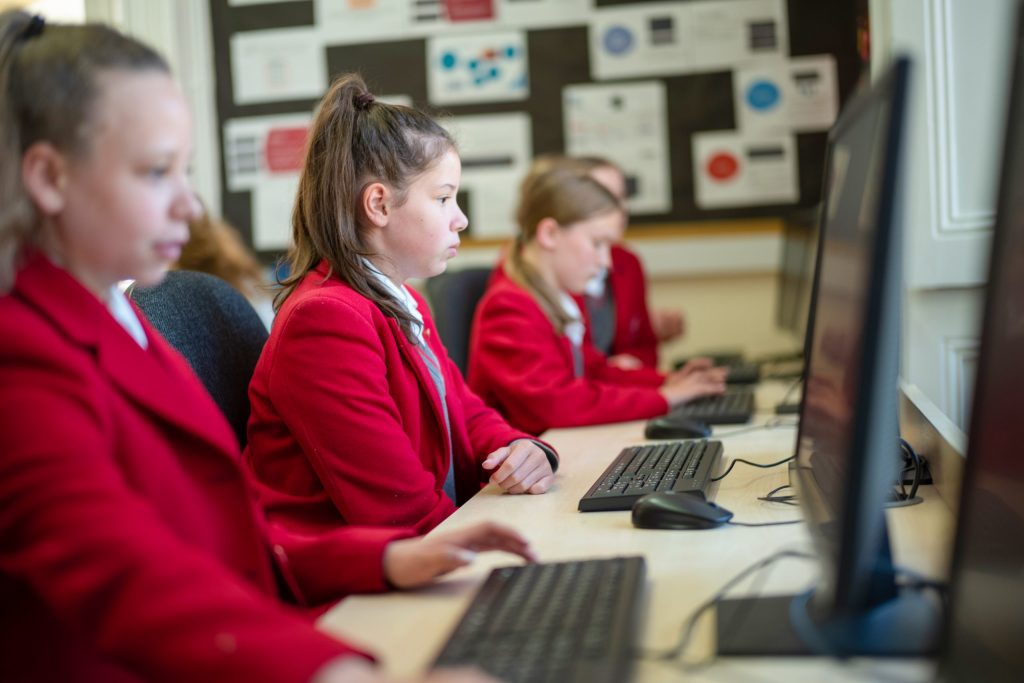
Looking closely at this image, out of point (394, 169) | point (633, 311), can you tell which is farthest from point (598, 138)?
point (394, 169)

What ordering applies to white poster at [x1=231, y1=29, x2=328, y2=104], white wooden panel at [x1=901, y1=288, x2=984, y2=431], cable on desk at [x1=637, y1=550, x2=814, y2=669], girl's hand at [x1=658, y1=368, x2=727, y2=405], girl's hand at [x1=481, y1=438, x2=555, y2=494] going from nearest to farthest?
cable on desk at [x1=637, y1=550, x2=814, y2=669] → girl's hand at [x1=481, y1=438, x2=555, y2=494] → white wooden panel at [x1=901, y1=288, x2=984, y2=431] → girl's hand at [x1=658, y1=368, x2=727, y2=405] → white poster at [x1=231, y1=29, x2=328, y2=104]

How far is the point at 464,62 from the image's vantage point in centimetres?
379

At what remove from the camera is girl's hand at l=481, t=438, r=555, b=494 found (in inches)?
58.4

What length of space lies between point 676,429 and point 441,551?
0.96m

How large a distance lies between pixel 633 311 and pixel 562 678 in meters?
2.66

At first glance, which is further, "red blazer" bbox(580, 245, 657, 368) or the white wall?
"red blazer" bbox(580, 245, 657, 368)

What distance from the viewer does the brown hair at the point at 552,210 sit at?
2496 millimetres

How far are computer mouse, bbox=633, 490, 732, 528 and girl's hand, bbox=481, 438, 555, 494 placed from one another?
27 centimetres

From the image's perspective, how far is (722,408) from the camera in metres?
2.18

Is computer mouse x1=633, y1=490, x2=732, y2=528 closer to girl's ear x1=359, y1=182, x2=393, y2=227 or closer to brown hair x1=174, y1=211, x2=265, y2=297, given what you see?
girl's ear x1=359, y1=182, x2=393, y2=227

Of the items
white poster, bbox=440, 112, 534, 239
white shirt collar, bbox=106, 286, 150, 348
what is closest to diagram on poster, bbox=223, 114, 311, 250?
white poster, bbox=440, 112, 534, 239

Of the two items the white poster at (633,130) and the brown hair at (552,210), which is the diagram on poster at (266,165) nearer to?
the white poster at (633,130)

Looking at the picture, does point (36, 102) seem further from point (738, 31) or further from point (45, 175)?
point (738, 31)

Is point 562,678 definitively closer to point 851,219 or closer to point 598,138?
point 851,219
